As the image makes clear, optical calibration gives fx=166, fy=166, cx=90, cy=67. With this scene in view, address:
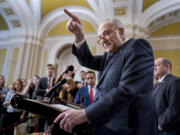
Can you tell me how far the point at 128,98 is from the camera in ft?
2.52

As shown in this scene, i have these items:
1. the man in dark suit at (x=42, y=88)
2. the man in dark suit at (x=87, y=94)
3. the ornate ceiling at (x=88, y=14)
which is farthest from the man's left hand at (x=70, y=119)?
the ornate ceiling at (x=88, y=14)

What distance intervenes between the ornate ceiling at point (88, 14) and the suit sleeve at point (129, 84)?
19.6 feet

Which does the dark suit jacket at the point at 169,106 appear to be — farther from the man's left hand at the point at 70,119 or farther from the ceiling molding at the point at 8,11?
the ceiling molding at the point at 8,11

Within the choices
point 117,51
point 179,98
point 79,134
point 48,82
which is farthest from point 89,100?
point 79,134

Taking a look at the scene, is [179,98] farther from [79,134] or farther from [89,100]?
[89,100]

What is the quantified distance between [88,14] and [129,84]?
301 inches

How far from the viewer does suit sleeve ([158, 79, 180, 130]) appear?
A: 1.67 m

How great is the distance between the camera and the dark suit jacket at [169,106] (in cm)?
168

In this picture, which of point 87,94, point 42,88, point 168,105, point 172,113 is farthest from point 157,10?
point 172,113

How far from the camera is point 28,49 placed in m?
8.34

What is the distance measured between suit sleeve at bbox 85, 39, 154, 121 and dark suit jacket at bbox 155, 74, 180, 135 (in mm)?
976

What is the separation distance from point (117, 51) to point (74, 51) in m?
0.33

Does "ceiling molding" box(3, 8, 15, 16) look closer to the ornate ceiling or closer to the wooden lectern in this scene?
the ornate ceiling

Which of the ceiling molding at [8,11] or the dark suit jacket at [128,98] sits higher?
the ceiling molding at [8,11]
